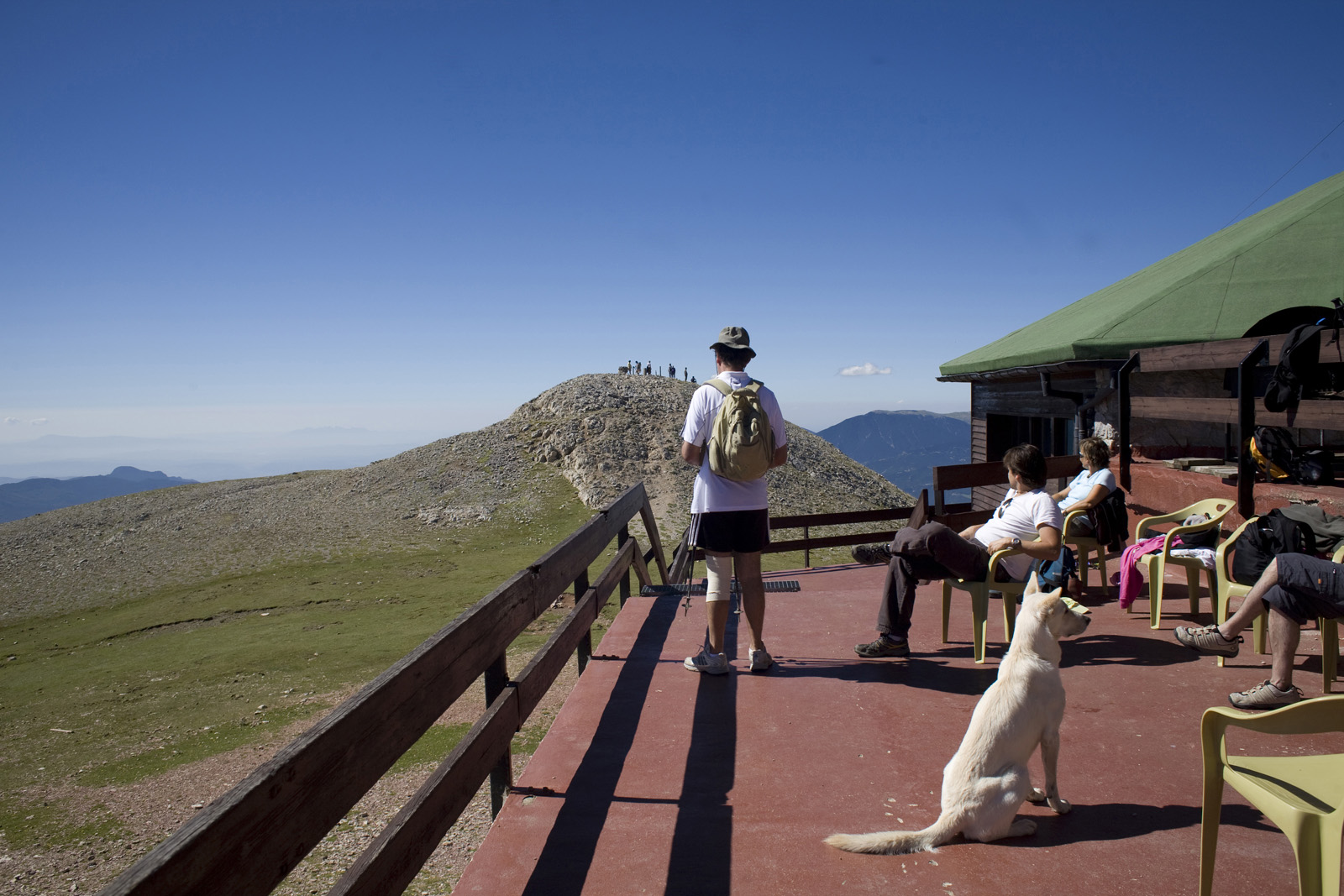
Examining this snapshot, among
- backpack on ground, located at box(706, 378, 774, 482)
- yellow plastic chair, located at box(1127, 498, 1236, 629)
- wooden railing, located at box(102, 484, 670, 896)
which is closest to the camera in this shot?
wooden railing, located at box(102, 484, 670, 896)

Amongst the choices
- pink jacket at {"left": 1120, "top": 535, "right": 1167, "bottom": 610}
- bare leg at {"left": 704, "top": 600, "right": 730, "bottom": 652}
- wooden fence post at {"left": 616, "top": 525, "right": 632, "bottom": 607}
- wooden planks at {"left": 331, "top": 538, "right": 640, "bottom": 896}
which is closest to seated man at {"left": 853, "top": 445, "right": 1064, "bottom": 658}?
bare leg at {"left": 704, "top": 600, "right": 730, "bottom": 652}

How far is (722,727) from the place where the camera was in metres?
3.62

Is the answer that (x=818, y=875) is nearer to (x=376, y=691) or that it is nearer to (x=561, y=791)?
(x=561, y=791)

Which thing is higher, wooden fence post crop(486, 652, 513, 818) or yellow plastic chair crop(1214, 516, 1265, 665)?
yellow plastic chair crop(1214, 516, 1265, 665)

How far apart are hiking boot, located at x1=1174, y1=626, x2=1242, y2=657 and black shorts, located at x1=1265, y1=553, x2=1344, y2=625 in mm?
533

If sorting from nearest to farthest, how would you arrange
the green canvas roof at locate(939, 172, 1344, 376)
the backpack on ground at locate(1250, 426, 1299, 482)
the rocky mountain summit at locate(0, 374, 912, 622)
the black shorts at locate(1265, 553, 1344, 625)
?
the black shorts at locate(1265, 553, 1344, 625) → the backpack on ground at locate(1250, 426, 1299, 482) → the green canvas roof at locate(939, 172, 1344, 376) → the rocky mountain summit at locate(0, 374, 912, 622)

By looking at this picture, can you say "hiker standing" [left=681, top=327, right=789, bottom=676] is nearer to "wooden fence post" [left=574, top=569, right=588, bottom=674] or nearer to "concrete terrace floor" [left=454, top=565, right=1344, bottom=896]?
"concrete terrace floor" [left=454, top=565, right=1344, bottom=896]

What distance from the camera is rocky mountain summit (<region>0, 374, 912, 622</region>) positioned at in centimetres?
2250

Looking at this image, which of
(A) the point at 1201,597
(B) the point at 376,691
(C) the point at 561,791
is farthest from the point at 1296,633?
(B) the point at 376,691

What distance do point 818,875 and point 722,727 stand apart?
4.03 feet

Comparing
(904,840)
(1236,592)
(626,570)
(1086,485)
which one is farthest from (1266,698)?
(626,570)

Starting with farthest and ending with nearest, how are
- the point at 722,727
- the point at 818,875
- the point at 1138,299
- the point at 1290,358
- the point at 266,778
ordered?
1. the point at 1138,299
2. the point at 1290,358
3. the point at 722,727
4. the point at 818,875
5. the point at 266,778

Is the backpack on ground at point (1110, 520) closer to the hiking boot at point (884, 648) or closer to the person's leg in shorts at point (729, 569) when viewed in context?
the hiking boot at point (884, 648)

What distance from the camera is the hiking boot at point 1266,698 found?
3.35m
